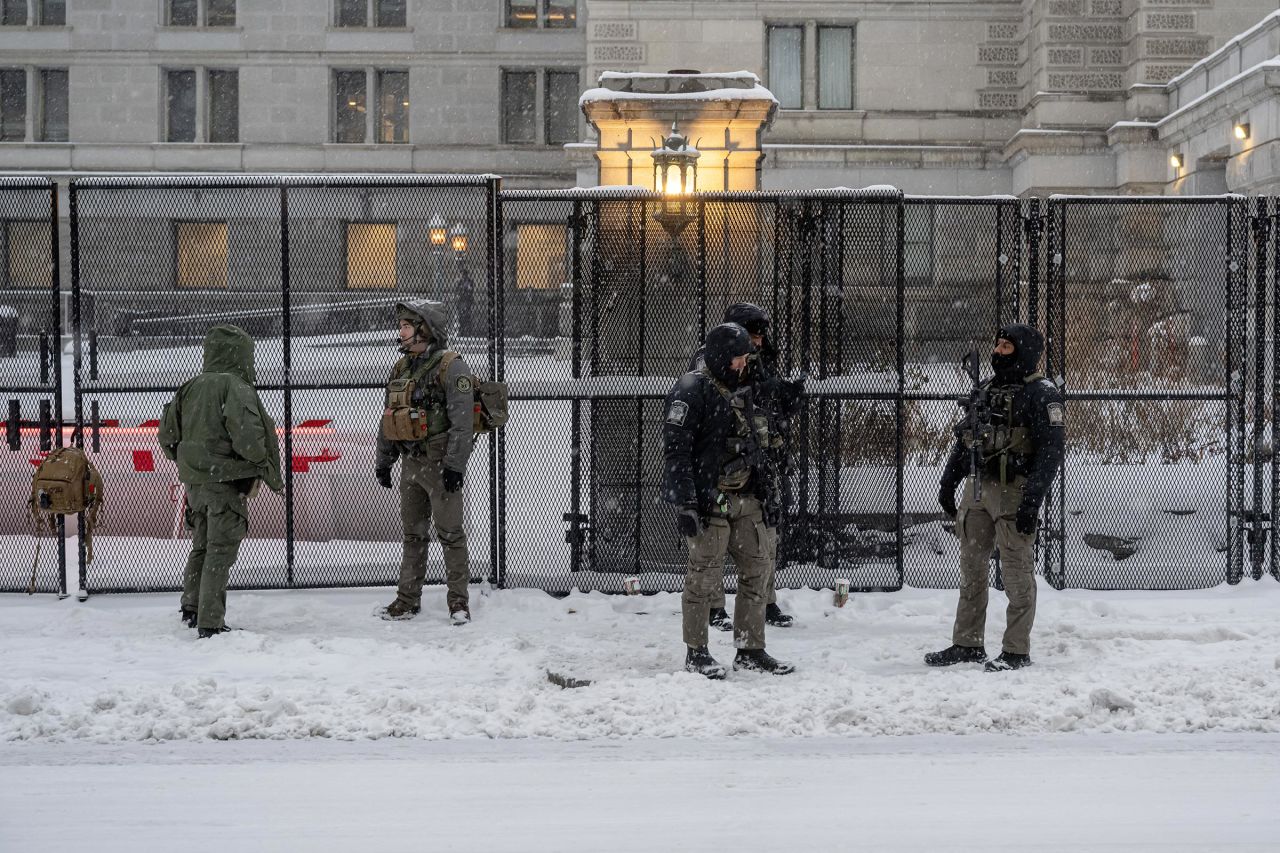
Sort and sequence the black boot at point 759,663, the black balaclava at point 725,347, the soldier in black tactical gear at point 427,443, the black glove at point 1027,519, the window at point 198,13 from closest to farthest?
the black balaclava at point 725,347
the black glove at point 1027,519
the black boot at point 759,663
the soldier in black tactical gear at point 427,443
the window at point 198,13

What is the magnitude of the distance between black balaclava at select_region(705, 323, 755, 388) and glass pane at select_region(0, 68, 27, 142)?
3801cm

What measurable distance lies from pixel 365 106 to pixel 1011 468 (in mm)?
34631

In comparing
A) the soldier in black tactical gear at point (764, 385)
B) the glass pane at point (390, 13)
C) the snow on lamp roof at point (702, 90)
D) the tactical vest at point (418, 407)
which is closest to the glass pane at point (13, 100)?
the glass pane at point (390, 13)

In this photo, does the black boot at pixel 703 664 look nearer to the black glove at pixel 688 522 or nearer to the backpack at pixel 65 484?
the black glove at pixel 688 522

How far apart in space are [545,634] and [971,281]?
4.77 metres

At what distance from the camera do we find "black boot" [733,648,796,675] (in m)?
7.62

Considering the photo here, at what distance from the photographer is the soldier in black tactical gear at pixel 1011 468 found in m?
7.56

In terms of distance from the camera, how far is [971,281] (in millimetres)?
10945

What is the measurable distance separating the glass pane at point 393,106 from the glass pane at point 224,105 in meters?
4.20

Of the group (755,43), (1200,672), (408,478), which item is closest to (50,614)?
(408,478)

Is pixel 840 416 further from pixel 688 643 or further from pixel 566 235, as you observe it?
pixel 688 643

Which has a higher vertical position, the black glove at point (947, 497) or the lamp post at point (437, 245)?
the lamp post at point (437, 245)

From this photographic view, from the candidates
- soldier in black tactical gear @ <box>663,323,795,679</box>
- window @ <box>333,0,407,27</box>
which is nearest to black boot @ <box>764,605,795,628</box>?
soldier in black tactical gear @ <box>663,323,795,679</box>

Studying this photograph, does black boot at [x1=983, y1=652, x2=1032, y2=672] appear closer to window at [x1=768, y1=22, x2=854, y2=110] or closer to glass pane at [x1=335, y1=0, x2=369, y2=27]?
window at [x1=768, y1=22, x2=854, y2=110]
